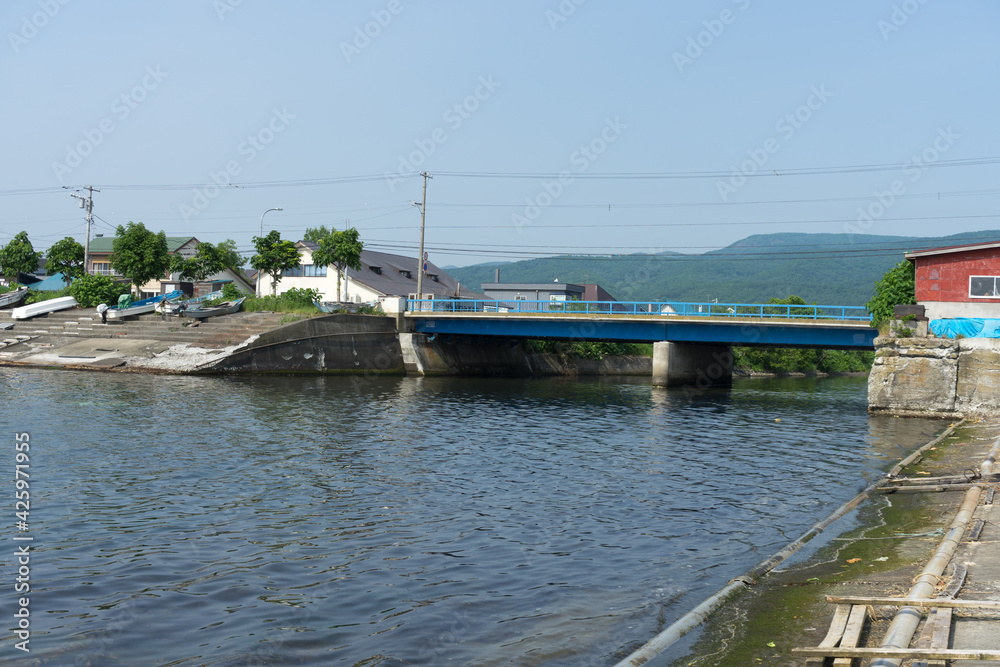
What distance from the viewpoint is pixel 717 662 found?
9086 mm

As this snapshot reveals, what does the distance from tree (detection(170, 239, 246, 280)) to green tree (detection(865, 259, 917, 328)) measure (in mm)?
65833

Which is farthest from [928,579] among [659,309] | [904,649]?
[659,309]

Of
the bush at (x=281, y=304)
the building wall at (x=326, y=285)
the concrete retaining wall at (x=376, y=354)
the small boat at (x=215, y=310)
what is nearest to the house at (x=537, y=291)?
the concrete retaining wall at (x=376, y=354)

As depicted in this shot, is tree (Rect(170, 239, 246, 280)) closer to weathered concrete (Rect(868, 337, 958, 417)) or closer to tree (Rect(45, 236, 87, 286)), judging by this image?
tree (Rect(45, 236, 87, 286))

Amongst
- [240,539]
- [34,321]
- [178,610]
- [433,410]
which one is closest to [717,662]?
[178,610]

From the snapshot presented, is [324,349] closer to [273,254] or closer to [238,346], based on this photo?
[238,346]

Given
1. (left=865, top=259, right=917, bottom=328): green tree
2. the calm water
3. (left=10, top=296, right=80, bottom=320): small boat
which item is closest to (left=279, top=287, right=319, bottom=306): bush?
(left=10, top=296, right=80, bottom=320): small boat

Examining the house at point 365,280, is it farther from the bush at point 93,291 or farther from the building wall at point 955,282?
the building wall at point 955,282

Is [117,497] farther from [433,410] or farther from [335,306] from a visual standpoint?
[335,306]

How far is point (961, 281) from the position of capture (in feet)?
135

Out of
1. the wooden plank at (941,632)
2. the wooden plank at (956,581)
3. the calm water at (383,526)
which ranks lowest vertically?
the calm water at (383,526)

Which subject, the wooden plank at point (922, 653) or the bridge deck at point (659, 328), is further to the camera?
the bridge deck at point (659, 328)

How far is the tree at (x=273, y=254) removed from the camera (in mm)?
75938

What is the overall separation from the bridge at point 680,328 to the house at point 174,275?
28.9 m
